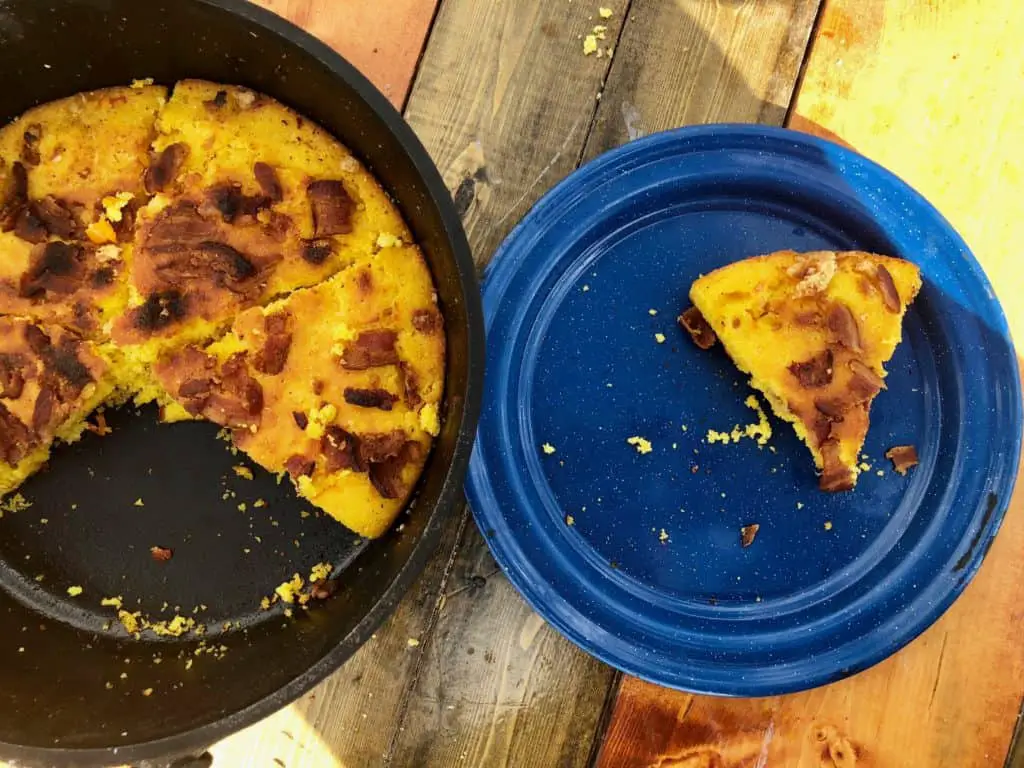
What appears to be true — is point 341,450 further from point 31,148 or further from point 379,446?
point 31,148

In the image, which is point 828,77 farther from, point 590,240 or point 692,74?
point 590,240

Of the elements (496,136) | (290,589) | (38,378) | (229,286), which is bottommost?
(290,589)

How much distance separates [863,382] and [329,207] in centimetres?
171

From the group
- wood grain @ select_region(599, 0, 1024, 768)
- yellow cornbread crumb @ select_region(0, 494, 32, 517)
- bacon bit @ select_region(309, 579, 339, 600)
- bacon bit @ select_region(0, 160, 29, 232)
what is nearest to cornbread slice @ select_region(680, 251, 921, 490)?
wood grain @ select_region(599, 0, 1024, 768)

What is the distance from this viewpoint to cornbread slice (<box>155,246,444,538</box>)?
225cm

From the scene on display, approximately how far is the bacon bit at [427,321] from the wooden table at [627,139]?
17.0 inches

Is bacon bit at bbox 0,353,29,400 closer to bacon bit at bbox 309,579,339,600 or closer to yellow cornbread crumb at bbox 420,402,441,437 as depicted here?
bacon bit at bbox 309,579,339,600

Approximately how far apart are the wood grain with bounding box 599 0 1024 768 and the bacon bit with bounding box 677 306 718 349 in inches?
32.1

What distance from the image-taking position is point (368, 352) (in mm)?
2232

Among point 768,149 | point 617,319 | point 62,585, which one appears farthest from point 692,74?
point 62,585

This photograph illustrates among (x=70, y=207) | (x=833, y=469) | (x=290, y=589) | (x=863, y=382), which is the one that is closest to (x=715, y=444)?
(x=833, y=469)

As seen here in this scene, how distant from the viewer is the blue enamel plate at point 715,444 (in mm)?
2420

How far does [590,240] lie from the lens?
2488mm

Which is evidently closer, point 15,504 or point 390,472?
point 390,472
